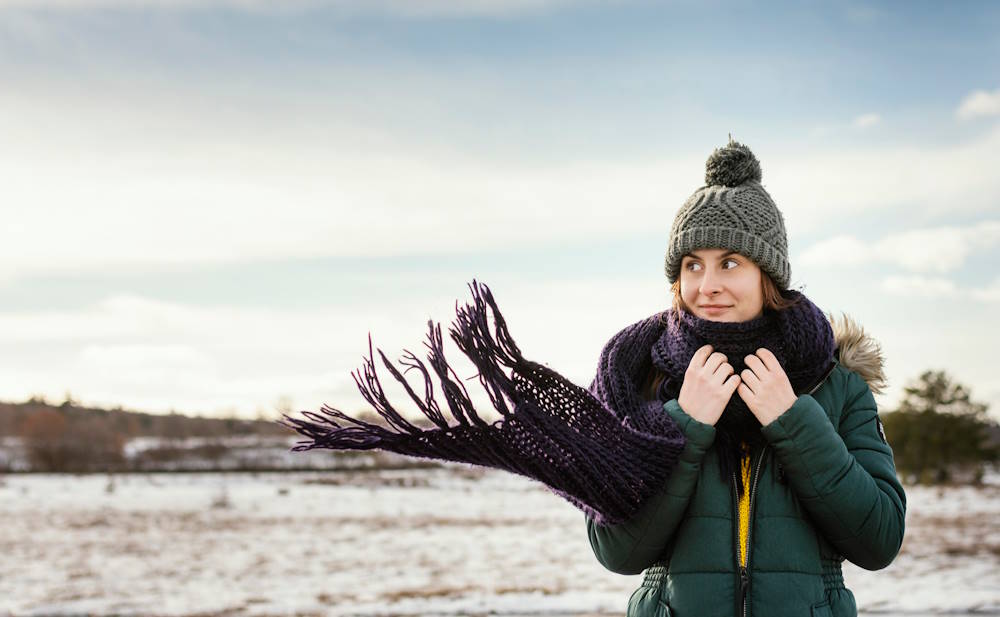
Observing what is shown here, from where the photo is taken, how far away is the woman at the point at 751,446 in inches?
70.3

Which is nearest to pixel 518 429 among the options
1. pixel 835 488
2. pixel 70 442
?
pixel 835 488

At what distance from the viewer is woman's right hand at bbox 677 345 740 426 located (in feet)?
6.04

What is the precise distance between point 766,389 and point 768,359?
0.07m

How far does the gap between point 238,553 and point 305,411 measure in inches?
390

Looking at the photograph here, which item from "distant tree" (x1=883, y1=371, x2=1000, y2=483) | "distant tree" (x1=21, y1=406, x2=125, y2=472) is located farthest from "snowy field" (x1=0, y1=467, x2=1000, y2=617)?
"distant tree" (x1=21, y1=406, x2=125, y2=472)

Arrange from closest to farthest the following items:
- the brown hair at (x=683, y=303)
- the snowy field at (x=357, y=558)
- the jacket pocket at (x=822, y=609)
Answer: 1. the jacket pocket at (x=822, y=609)
2. the brown hair at (x=683, y=303)
3. the snowy field at (x=357, y=558)

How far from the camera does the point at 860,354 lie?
2.06 meters

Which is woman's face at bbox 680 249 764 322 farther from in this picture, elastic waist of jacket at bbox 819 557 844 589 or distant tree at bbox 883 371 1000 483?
distant tree at bbox 883 371 1000 483

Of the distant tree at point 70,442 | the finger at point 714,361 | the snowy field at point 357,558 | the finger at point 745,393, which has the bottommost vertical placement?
the snowy field at point 357,558

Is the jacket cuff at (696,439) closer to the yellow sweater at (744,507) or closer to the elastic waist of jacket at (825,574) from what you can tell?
the yellow sweater at (744,507)

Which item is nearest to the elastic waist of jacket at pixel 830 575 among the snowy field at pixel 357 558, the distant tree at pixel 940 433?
the snowy field at pixel 357 558

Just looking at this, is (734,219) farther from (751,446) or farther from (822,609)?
(822,609)

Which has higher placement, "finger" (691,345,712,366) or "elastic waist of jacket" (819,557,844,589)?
"finger" (691,345,712,366)

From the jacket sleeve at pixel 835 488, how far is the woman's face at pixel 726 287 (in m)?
0.24
